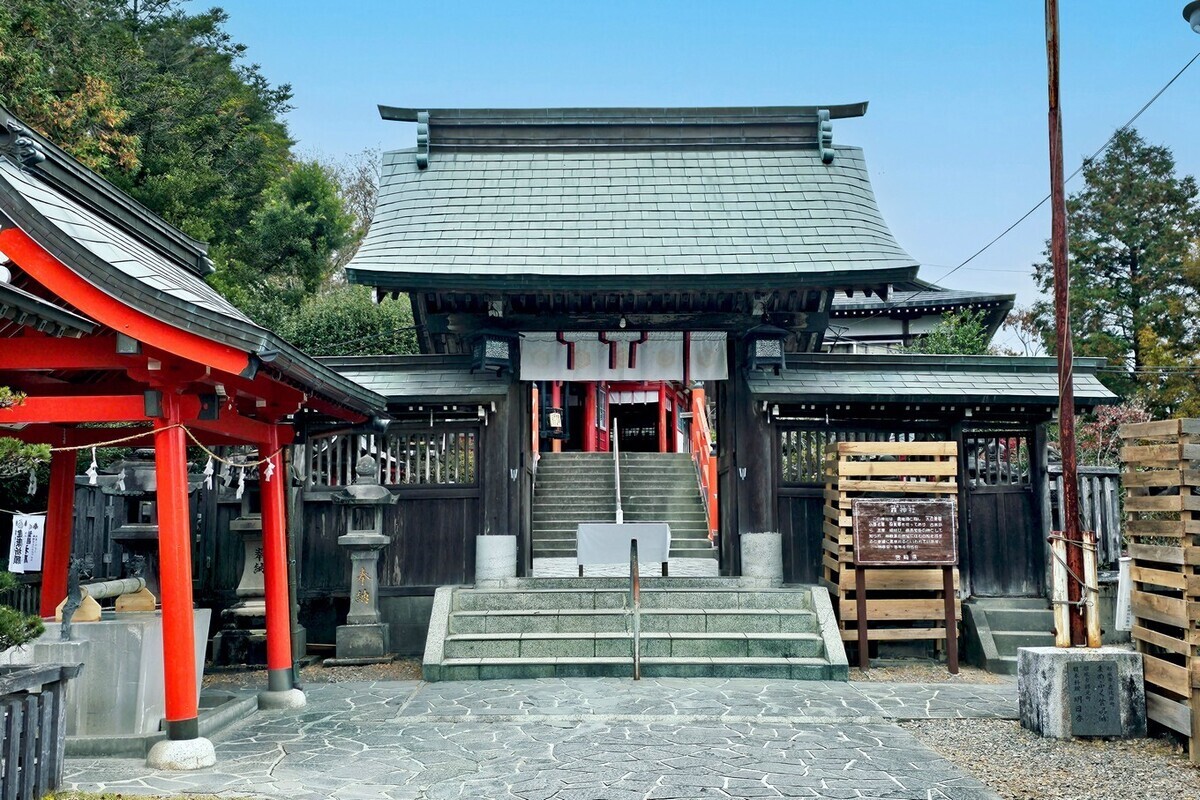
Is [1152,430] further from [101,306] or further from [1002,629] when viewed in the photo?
[101,306]

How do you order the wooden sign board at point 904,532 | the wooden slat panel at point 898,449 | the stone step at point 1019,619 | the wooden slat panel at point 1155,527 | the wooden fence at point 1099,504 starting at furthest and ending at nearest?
the wooden fence at point 1099,504 < the stone step at point 1019,619 < the wooden slat panel at point 898,449 < the wooden sign board at point 904,532 < the wooden slat panel at point 1155,527

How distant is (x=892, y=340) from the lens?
102ft

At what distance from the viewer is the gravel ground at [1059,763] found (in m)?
6.73

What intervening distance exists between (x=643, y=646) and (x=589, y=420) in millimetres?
15253

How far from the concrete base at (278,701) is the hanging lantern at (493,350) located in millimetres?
4941

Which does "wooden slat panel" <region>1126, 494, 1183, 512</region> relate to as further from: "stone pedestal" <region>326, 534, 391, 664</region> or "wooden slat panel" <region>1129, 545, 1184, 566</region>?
"stone pedestal" <region>326, 534, 391, 664</region>

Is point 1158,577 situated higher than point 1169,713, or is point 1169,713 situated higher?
point 1158,577

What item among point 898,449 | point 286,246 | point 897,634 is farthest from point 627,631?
point 286,246

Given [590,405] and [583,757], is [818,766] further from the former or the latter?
[590,405]

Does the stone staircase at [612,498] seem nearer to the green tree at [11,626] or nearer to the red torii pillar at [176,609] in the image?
the red torii pillar at [176,609]

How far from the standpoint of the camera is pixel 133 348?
712 cm

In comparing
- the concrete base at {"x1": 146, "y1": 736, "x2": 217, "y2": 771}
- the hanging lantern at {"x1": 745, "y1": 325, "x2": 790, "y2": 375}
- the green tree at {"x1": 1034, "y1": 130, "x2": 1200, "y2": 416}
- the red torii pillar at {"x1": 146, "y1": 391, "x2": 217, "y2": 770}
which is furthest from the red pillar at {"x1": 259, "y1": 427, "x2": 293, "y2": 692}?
the green tree at {"x1": 1034, "y1": 130, "x2": 1200, "y2": 416}

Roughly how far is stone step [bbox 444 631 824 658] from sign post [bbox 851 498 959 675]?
3.63ft

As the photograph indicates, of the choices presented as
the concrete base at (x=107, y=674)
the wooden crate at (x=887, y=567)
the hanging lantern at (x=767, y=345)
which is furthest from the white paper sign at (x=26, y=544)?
the wooden crate at (x=887, y=567)
